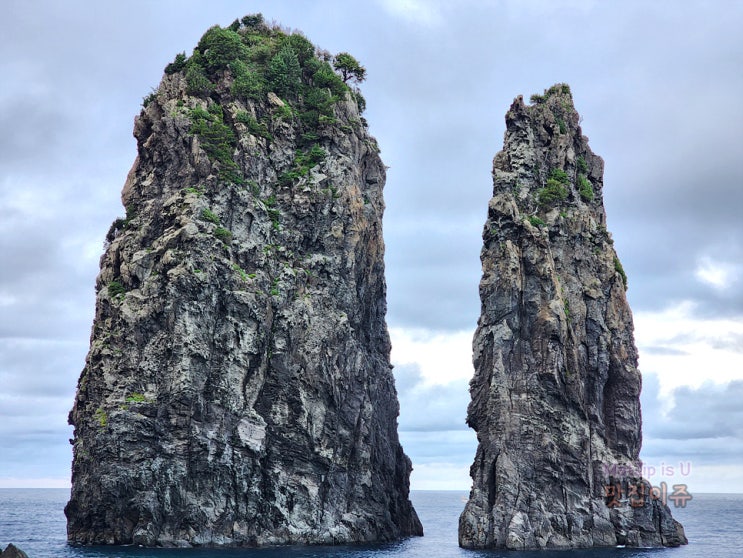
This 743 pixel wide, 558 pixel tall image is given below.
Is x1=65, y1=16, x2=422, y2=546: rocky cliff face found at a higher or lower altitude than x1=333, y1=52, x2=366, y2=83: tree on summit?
lower

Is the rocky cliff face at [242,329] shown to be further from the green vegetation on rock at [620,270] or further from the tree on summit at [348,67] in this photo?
the green vegetation on rock at [620,270]

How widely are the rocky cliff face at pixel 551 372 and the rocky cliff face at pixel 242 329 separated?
44.1 feet

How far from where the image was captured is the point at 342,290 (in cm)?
9200

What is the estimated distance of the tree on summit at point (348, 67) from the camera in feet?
352

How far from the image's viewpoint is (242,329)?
83875 millimetres

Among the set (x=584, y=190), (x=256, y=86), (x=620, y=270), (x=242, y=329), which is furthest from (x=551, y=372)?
(x=256, y=86)

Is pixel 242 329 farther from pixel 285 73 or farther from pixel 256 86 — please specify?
pixel 285 73

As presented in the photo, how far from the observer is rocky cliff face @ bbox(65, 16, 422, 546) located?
261ft

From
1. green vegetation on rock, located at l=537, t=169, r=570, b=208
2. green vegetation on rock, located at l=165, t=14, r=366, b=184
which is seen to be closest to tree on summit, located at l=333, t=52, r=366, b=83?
green vegetation on rock, located at l=165, t=14, r=366, b=184

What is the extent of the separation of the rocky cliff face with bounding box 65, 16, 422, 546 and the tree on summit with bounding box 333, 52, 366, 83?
193 inches

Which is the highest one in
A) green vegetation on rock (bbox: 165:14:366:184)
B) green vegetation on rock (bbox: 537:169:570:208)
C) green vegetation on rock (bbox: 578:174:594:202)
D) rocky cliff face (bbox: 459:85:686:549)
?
green vegetation on rock (bbox: 165:14:366:184)

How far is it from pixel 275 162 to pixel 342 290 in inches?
624

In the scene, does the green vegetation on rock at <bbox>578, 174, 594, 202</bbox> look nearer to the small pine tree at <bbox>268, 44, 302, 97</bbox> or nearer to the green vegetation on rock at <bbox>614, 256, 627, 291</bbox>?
the green vegetation on rock at <bbox>614, 256, 627, 291</bbox>


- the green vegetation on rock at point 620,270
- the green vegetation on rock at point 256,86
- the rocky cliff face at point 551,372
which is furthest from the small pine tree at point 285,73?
the green vegetation on rock at point 620,270
